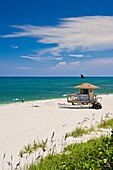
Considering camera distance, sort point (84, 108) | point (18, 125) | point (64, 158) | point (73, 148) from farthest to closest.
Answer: point (84, 108), point (18, 125), point (73, 148), point (64, 158)

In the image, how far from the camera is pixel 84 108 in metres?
22.0

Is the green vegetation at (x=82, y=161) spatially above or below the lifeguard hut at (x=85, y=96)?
below

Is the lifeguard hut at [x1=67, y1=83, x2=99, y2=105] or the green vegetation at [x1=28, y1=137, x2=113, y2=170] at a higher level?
the lifeguard hut at [x1=67, y1=83, x2=99, y2=105]

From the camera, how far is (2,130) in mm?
12320

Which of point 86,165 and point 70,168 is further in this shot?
point 70,168

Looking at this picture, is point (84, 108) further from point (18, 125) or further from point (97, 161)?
point (97, 161)

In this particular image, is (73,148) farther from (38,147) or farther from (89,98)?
(89,98)

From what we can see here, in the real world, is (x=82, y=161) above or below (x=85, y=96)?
below

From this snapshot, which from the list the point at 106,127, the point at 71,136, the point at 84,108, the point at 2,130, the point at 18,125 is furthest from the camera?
the point at 84,108

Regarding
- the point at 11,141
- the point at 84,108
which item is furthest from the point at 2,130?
the point at 84,108

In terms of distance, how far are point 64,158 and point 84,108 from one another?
53.4 feet

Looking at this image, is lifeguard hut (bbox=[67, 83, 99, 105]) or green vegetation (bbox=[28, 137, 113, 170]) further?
lifeguard hut (bbox=[67, 83, 99, 105])

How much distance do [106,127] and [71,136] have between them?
6.22ft

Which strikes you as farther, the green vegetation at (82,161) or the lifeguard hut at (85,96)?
the lifeguard hut at (85,96)
